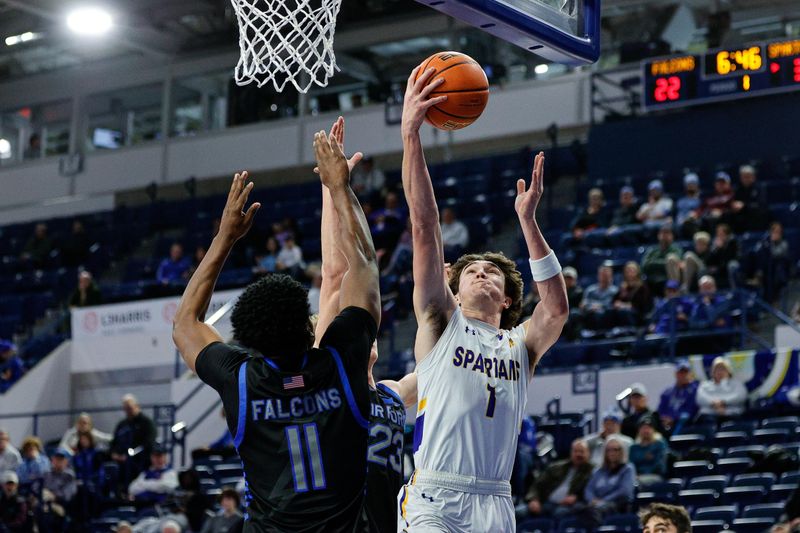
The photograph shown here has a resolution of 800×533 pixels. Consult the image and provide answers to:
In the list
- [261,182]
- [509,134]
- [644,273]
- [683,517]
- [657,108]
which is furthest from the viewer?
[261,182]

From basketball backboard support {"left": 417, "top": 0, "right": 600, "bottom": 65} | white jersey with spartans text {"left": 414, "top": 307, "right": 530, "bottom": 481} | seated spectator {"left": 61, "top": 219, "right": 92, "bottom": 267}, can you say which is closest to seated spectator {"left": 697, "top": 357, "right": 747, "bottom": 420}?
basketball backboard support {"left": 417, "top": 0, "right": 600, "bottom": 65}

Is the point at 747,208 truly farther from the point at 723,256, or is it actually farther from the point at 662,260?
the point at 662,260

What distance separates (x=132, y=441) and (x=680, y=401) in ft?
21.6

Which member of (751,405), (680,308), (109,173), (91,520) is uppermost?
(109,173)

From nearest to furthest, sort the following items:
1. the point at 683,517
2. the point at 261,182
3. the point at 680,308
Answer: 1. the point at 683,517
2. the point at 680,308
3. the point at 261,182

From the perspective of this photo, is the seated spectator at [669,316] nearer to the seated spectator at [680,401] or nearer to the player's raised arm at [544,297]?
the seated spectator at [680,401]

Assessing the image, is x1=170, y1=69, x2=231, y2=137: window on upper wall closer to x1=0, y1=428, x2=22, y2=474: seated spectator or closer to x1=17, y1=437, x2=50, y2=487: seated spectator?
x1=17, y1=437, x2=50, y2=487: seated spectator

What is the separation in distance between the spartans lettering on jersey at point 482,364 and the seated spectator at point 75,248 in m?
18.7

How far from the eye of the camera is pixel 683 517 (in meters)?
5.72

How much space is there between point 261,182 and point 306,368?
21291 mm

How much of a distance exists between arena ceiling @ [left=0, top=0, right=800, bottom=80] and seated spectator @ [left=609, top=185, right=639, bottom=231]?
196 inches

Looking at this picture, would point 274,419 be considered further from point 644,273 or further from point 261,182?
point 261,182

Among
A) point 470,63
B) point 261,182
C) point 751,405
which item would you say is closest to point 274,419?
point 470,63

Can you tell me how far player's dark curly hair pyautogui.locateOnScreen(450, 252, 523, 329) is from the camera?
5.59 metres
